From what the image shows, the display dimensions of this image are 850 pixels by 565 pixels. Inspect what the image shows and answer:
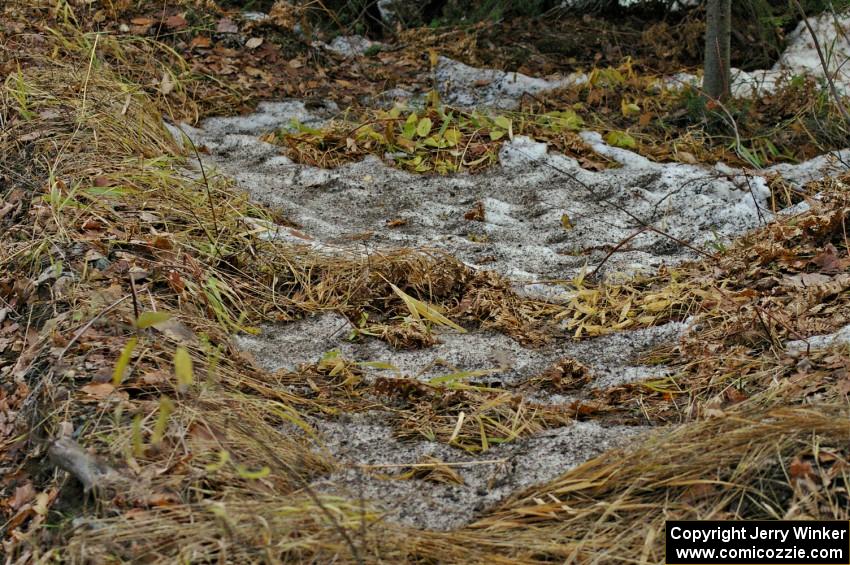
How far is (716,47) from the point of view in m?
4.23

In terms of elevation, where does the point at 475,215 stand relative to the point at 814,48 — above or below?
below

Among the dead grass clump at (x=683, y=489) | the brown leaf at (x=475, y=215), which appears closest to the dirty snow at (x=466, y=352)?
the dead grass clump at (x=683, y=489)

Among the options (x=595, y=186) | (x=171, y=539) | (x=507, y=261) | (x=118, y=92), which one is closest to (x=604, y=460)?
(x=171, y=539)

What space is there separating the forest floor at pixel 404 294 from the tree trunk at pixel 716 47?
Answer: 0.44 ft

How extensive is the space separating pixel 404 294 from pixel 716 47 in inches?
94.0

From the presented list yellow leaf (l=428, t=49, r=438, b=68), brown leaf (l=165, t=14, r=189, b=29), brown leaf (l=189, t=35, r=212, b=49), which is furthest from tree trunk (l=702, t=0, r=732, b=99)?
brown leaf (l=165, t=14, r=189, b=29)

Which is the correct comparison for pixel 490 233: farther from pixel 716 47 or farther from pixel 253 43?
pixel 253 43

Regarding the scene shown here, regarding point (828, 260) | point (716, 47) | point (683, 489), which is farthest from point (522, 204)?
point (683, 489)

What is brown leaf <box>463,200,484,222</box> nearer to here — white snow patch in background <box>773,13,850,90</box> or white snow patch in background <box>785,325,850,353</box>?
white snow patch in background <box>785,325,850,353</box>

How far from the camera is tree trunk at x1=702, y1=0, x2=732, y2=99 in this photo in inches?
168

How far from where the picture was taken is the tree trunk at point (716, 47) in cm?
426

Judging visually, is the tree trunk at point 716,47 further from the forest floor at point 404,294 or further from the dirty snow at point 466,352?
the dirty snow at point 466,352

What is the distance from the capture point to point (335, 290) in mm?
2928

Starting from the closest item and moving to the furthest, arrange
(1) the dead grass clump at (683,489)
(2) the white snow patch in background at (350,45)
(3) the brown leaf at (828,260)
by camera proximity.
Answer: (1) the dead grass clump at (683,489) → (3) the brown leaf at (828,260) → (2) the white snow patch in background at (350,45)
